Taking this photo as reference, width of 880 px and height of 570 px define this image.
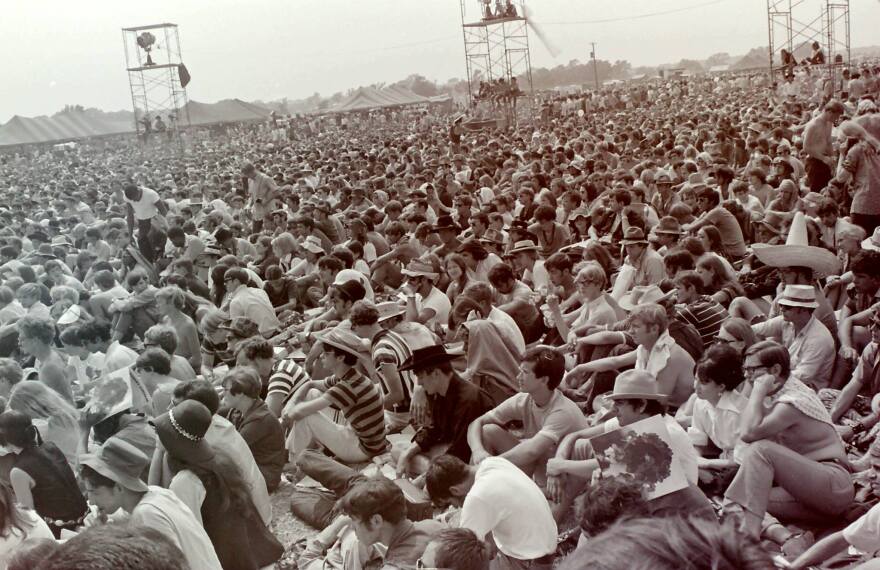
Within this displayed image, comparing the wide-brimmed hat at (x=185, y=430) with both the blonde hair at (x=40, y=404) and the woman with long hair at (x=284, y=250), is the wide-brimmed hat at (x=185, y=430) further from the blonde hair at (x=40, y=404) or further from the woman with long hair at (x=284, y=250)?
the woman with long hair at (x=284, y=250)

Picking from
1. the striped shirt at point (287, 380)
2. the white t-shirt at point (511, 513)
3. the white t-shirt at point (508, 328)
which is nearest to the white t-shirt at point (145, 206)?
the striped shirt at point (287, 380)

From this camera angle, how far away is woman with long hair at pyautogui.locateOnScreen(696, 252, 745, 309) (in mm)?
6032

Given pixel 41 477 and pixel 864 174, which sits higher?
pixel 864 174

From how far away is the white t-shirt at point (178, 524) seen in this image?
3242 millimetres

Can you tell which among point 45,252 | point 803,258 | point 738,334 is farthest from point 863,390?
point 45,252

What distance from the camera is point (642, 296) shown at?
623cm

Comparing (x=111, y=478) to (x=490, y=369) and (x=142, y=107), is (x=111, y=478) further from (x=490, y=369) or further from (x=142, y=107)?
(x=142, y=107)

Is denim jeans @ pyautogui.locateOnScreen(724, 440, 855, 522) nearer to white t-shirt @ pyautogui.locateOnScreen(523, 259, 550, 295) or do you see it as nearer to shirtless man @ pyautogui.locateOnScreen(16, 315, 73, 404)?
white t-shirt @ pyautogui.locateOnScreen(523, 259, 550, 295)

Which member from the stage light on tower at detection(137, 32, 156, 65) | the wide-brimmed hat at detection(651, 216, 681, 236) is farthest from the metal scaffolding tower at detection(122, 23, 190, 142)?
the wide-brimmed hat at detection(651, 216, 681, 236)

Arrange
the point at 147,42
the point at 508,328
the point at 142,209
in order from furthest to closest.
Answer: the point at 147,42 → the point at 142,209 → the point at 508,328

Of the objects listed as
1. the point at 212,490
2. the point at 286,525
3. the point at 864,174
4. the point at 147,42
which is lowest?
the point at 286,525

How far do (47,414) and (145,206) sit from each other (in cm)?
682

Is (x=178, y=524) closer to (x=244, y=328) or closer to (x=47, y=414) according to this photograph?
(x=47, y=414)

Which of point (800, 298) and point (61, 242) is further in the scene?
point (61, 242)
